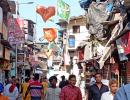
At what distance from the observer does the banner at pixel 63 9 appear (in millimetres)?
35306

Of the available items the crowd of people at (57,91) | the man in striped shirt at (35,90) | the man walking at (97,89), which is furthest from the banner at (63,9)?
the man walking at (97,89)

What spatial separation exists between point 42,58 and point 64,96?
86497 mm

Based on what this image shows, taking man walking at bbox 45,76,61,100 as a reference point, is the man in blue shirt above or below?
above

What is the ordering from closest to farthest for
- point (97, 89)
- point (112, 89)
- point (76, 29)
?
point (112, 89) → point (97, 89) → point (76, 29)

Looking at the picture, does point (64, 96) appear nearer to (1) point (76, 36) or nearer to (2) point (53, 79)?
(2) point (53, 79)

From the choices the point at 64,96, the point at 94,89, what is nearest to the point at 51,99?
the point at 64,96

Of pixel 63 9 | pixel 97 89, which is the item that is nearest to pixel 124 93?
pixel 97 89

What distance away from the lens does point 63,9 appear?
36.1 meters

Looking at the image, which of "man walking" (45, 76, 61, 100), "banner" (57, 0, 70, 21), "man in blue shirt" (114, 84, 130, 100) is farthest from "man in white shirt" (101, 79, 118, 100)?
"banner" (57, 0, 70, 21)

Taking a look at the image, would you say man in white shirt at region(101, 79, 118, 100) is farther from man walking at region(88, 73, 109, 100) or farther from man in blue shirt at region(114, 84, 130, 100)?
man in blue shirt at region(114, 84, 130, 100)

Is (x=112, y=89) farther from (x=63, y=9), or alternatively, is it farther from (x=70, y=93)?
(x=63, y=9)

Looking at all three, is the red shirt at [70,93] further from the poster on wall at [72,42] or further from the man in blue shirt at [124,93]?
the poster on wall at [72,42]

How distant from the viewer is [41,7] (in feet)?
115

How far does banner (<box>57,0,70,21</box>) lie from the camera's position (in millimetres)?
35306
